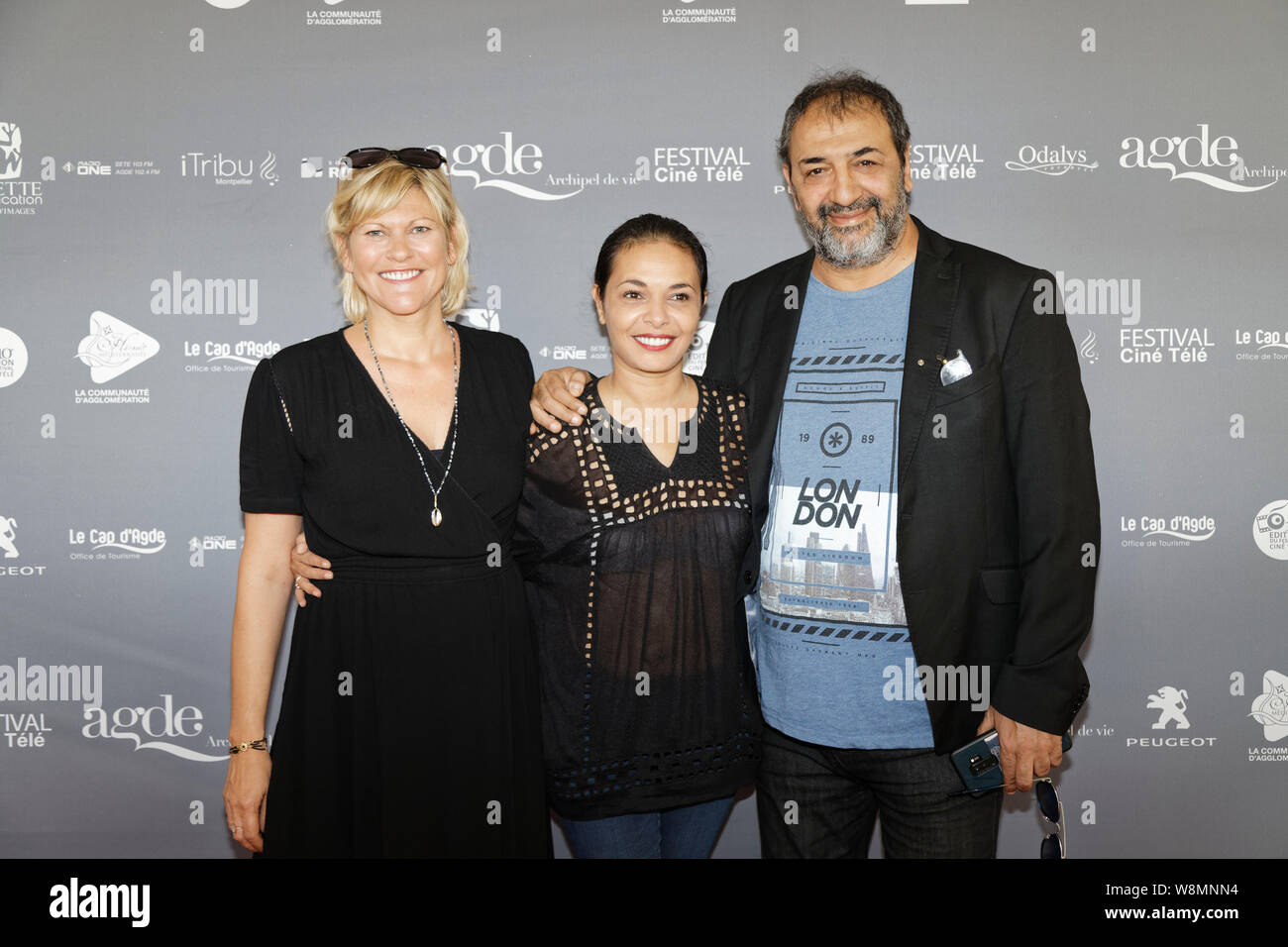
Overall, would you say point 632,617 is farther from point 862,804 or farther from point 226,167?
point 226,167

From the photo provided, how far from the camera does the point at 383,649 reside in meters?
1.97

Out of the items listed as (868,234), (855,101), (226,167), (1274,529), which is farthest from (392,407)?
(1274,529)

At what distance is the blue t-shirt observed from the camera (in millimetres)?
2043

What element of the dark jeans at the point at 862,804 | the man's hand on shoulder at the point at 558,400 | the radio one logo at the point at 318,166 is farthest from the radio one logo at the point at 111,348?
the dark jeans at the point at 862,804

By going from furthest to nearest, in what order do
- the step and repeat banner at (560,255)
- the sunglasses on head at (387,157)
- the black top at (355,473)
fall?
the step and repeat banner at (560,255) → the sunglasses on head at (387,157) → the black top at (355,473)

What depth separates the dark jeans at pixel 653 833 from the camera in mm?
2049

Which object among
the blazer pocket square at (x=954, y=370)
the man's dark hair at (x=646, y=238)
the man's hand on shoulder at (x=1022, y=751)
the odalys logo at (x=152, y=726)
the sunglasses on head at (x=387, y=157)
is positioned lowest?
the odalys logo at (x=152, y=726)

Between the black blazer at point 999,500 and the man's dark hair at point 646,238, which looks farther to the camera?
the man's dark hair at point 646,238

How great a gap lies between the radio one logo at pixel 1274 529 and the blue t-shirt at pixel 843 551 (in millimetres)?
1911

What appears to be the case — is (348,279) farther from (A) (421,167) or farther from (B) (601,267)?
(B) (601,267)

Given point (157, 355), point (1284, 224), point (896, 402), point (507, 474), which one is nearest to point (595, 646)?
point (507, 474)

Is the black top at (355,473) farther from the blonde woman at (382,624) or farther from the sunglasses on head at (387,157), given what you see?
the sunglasses on head at (387,157)

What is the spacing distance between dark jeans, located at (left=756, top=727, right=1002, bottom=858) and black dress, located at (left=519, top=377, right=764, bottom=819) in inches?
8.0

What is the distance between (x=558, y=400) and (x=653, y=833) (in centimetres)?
103
